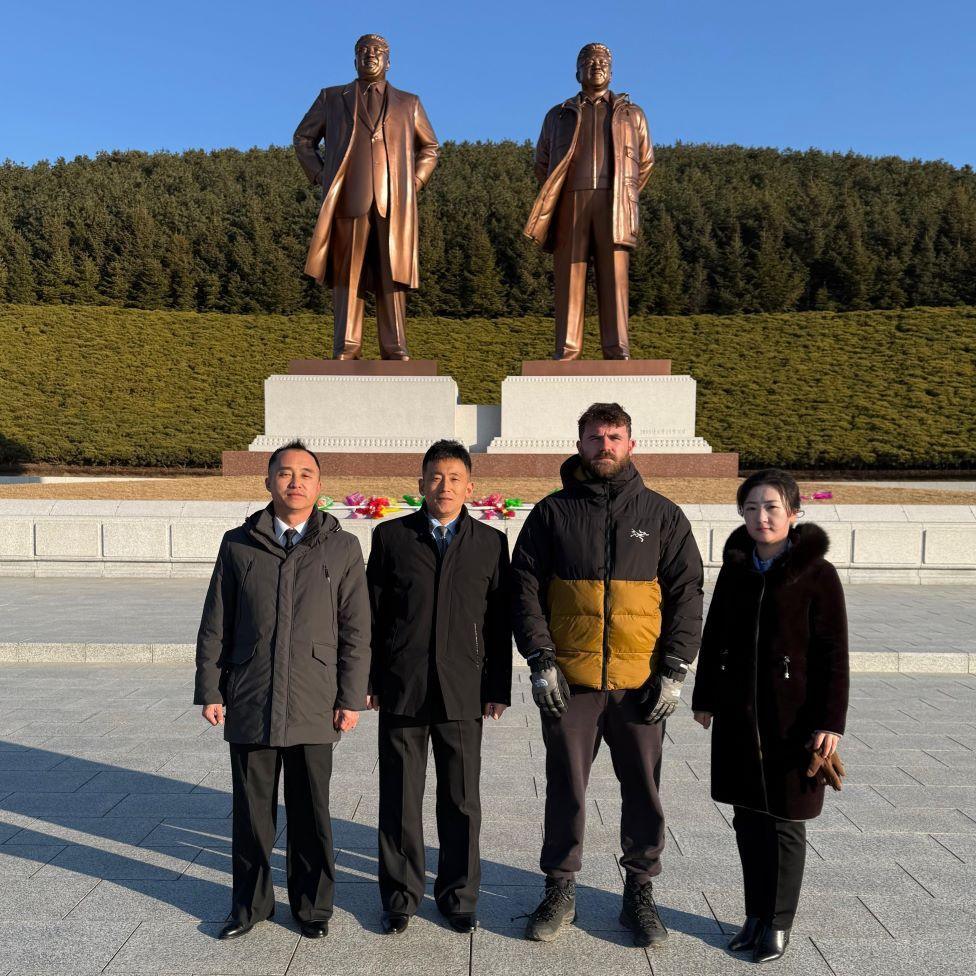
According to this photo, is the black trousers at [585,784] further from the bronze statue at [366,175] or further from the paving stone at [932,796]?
the bronze statue at [366,175]

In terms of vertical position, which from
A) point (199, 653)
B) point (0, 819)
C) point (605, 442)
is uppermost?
point (605, 442)

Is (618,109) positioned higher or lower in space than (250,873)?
higher

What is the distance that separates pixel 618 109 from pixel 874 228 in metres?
21.6

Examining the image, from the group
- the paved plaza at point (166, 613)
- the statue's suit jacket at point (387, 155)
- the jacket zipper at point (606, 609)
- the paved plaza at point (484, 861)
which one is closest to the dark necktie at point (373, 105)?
the statue's suit jacket at point (387, 155)

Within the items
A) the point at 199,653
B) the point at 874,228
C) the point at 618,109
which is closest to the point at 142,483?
the point at 618,109

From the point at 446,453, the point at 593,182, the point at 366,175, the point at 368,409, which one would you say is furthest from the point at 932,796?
the point at 366,175

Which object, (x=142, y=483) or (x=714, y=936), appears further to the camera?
(x=142, y=483)

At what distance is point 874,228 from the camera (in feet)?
96.6

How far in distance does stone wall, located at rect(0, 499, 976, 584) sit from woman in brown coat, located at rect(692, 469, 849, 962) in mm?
5668

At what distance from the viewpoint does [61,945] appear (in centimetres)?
226

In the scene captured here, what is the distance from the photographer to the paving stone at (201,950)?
2.17 metres

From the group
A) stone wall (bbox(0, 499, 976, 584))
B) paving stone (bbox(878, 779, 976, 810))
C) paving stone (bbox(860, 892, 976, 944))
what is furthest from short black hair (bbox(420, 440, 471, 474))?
stone wall (bbox(0, 499, 976, 584))

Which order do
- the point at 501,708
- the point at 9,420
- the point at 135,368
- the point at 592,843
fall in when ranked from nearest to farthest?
1. the point at 501,708
2. the point at 592,843
3. the point at 9,420
4. the point at 135,368

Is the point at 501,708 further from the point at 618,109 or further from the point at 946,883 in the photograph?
the point at 618,109
